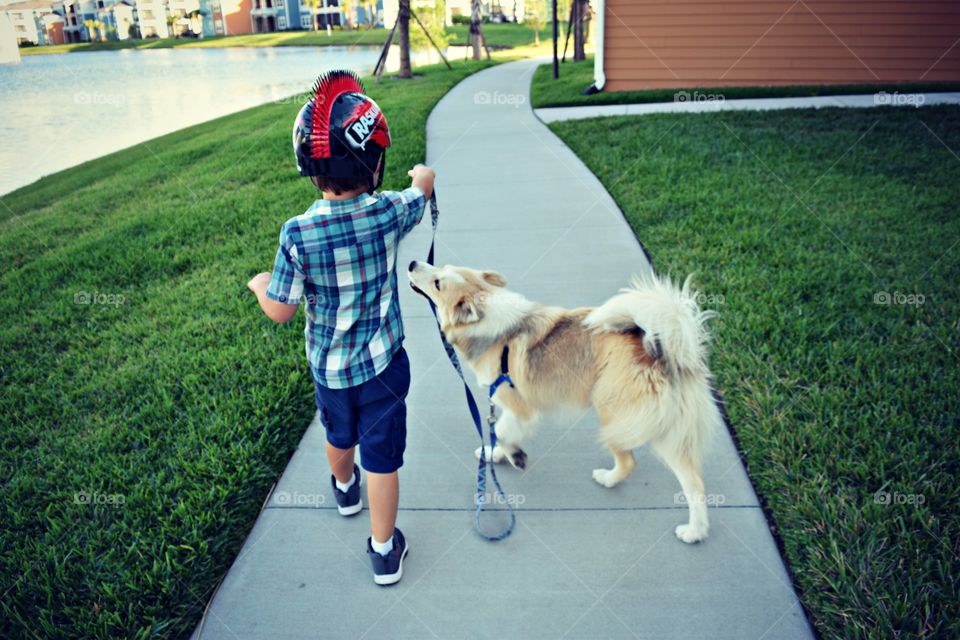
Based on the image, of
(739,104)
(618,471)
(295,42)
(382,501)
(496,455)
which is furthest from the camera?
(295,42)

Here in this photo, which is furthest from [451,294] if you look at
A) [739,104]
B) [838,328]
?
[739,104]

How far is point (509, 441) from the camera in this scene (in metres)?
3.27

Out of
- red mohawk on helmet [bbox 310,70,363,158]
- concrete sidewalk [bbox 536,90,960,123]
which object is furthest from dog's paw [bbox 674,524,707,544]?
concrete sidewalk [bbox 536,90,960,123]

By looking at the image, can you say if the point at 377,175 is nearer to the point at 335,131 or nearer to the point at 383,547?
the point at 335,131

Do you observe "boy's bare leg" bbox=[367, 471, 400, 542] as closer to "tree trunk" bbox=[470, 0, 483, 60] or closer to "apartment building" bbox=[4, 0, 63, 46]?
"apartment building" bbox=[4, 0, 63, 46]

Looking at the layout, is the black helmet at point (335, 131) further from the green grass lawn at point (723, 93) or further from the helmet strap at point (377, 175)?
the green grass lawn at point (723, 93)

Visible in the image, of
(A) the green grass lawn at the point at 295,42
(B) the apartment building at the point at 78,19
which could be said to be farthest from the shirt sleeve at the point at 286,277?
(B) the apartment building at the point at 78,19

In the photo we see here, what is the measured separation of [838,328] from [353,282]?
11.9 ft

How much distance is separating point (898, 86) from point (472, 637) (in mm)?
14216

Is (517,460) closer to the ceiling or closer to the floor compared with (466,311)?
closer to the floor

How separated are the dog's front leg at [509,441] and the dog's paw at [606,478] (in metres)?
0.40

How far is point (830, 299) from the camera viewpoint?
4.77 m

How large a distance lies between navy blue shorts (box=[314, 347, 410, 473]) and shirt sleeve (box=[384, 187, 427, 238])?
545 millimetres

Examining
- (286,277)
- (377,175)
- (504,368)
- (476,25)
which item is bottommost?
(504,368)
